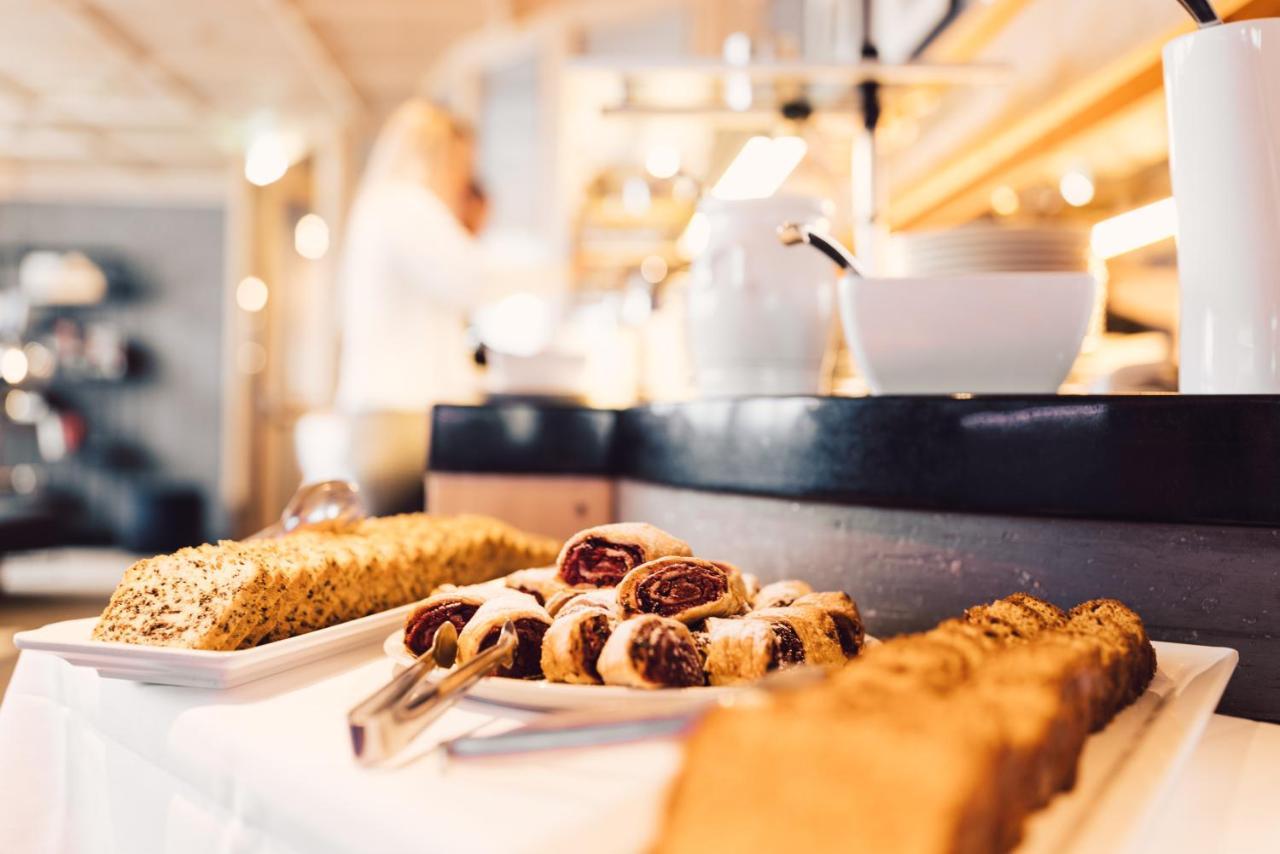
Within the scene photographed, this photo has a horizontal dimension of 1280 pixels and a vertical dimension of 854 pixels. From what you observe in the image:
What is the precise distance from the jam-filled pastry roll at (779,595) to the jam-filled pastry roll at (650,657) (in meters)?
0.16

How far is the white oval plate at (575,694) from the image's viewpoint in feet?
2.05

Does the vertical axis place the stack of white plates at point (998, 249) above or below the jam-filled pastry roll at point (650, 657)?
above

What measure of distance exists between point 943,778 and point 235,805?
456 mm

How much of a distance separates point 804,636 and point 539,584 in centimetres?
28

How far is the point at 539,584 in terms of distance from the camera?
89cm

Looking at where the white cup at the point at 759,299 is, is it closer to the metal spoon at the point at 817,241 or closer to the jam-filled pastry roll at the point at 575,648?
the metal spoon at the point at 817,241

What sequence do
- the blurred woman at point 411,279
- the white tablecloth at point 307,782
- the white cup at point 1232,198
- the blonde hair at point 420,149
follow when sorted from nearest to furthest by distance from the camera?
the white tablecloth at point 307,782
the white cup at point 1232,198
the blurred woman at point 411,279
the blonde hair at point 420,149

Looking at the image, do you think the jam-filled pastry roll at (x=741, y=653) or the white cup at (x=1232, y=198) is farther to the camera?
the white cup at (x=1232, y=198)

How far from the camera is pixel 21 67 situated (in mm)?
6367

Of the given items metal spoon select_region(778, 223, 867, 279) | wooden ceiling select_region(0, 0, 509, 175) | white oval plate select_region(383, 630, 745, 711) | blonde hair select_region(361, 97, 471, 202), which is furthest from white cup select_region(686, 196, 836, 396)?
wooden ceiling select_region(0, 0, 509, 175)

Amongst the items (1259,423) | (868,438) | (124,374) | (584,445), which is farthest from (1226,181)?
(124,374)

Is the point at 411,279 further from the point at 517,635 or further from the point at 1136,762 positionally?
the point at 1136,762

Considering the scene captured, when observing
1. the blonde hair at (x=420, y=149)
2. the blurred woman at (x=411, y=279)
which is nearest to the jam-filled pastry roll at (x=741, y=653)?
the blurred woman at (x=411, y=279)

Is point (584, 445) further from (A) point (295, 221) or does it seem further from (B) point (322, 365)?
(A) point (295, 221)
